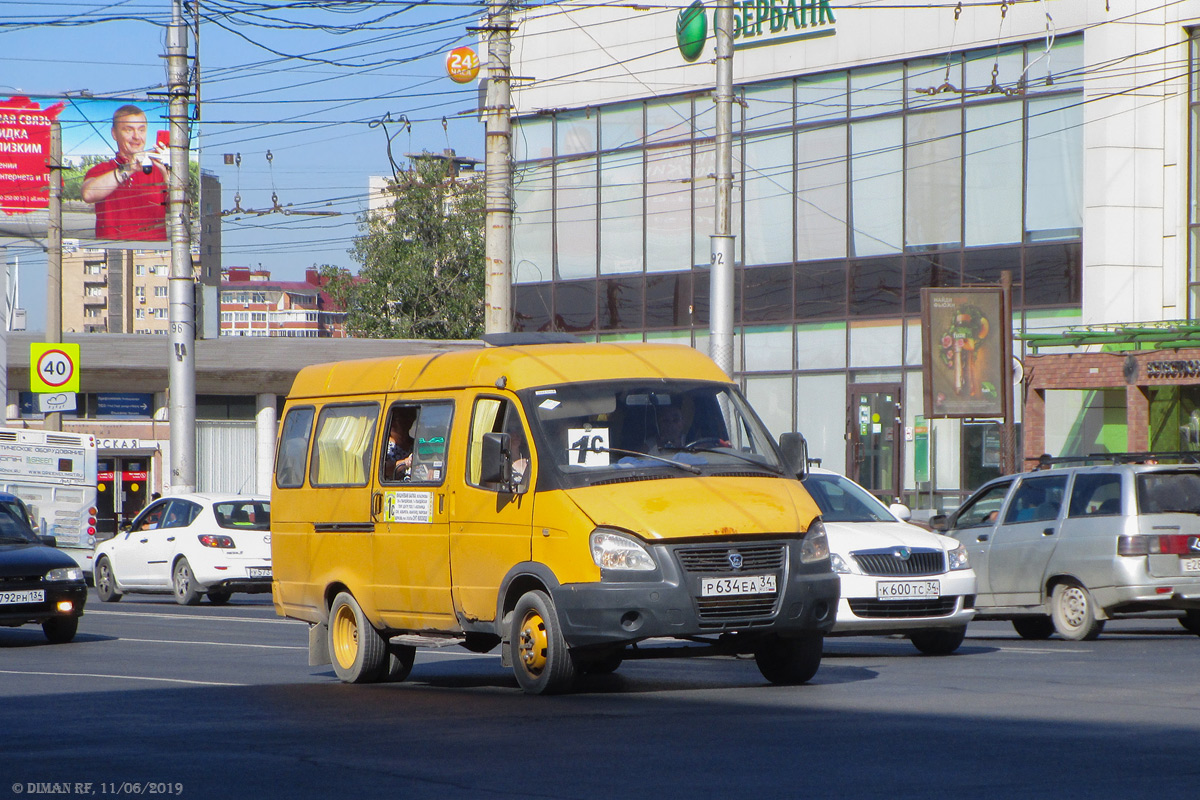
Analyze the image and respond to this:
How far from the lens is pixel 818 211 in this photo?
1430 inches

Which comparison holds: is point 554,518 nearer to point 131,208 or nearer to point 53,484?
point 53,484

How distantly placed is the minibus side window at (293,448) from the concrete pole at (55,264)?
2182 cm

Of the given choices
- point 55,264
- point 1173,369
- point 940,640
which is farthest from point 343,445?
point 55,264

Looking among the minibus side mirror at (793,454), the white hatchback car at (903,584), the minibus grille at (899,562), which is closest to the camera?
the minibus side mirror at (793,454)

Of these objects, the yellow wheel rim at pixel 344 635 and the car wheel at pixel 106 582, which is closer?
the yellow wheel rim at pixel 344 635

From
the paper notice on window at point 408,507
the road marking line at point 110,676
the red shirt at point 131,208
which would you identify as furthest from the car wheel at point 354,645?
the red shirt at point 131,208

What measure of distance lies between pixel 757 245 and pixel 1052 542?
71.4ft

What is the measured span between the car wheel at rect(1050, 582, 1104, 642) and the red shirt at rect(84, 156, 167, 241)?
37.6m

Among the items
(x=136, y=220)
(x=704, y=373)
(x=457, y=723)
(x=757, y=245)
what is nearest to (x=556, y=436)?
(x=704, y=373)

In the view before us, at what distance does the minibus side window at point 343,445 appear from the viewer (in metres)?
12.9

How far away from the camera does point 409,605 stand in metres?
12.3

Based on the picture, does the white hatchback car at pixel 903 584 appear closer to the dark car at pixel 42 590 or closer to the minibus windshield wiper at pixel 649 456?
the minibus windshield wiper at pixel 649 456

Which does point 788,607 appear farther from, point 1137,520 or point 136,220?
point 136,220

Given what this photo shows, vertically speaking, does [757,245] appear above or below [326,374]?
above
